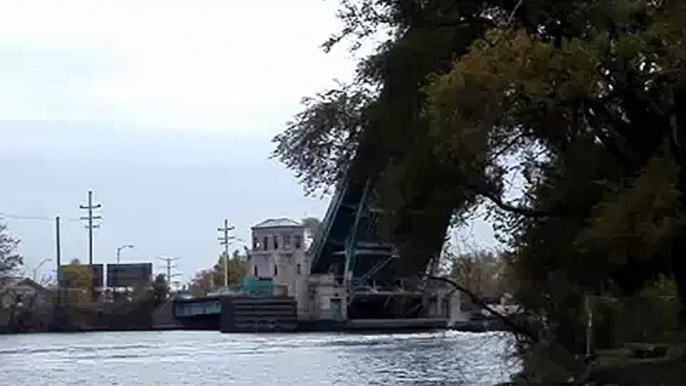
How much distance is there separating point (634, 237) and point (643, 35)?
1.84 m

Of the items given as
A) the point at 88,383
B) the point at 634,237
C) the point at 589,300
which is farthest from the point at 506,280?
the point at 88,383

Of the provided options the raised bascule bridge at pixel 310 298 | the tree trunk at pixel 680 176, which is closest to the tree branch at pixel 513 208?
the tree trunk at pixel 680 176

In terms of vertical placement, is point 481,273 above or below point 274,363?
above

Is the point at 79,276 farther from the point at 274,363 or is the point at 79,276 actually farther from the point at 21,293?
the point at 274,363

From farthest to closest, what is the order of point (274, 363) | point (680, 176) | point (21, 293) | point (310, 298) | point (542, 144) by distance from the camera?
point (21, 293) < point (310, 298) < point (274, 363) < point (542, 144) < point (680, 176)

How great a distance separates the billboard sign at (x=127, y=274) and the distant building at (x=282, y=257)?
46.7 ft

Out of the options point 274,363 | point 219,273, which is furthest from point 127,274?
point 274,363

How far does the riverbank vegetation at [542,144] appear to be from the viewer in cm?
1176

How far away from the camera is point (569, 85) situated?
11688 mm

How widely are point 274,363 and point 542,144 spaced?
30419mm

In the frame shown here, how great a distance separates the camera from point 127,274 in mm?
110438

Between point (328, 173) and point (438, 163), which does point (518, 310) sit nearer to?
point (328, 173)

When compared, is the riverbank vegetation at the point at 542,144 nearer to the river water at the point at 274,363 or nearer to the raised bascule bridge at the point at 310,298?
the river water at the point at 274,363

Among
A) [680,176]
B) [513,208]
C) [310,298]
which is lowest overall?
[680,176]
